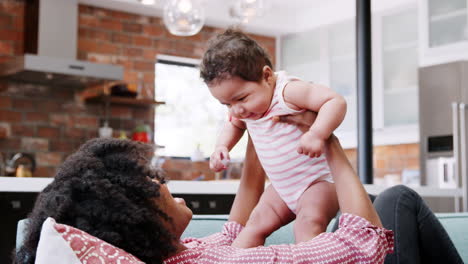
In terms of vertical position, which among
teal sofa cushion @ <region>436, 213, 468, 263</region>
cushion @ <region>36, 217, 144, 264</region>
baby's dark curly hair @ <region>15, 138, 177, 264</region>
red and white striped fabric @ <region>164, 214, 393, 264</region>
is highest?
baby's dark curly hair @ <region>15, 138, 177, 264</region>

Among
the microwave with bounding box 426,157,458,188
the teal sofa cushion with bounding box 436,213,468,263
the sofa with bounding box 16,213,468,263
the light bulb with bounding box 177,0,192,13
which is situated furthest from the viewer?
the microwave with bounding box 426,157,458,188

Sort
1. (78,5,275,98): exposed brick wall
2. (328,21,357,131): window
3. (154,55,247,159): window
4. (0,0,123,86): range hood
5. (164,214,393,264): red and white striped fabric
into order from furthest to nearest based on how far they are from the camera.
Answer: (154,55,247,159): window → (328,21,357,131): window → (78,5,275,98): exposed brick wall → (0,0,123,86): range hood → (164,214,393,264): red and white striped fabric

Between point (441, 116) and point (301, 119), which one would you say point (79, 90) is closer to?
point (441, 116)

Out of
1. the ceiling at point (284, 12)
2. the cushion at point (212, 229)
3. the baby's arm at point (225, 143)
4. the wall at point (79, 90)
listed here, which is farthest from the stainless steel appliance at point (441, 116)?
the baby's arm at point (225, 143)

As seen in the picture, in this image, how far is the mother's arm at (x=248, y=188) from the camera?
1.40 metres

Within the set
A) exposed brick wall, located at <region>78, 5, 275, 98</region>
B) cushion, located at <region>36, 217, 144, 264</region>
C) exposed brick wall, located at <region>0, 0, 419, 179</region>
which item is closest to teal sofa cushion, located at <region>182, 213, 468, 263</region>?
cushion, located at <region>36, 217, 144, 264</region>

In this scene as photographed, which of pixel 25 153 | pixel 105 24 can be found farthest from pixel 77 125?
pixel 105 24

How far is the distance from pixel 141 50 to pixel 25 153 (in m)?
1.45

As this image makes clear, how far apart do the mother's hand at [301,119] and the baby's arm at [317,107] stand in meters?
0.02

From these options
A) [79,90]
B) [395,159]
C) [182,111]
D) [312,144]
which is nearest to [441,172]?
[395,159]

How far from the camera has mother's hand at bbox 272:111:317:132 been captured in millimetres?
1269

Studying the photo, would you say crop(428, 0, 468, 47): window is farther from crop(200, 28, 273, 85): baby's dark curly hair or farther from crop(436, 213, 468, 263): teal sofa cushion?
crop(200, 28, 273, 85): baby's dark curly hair

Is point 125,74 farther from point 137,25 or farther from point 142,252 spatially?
point 142,252

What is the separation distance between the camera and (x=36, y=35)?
217 inches
